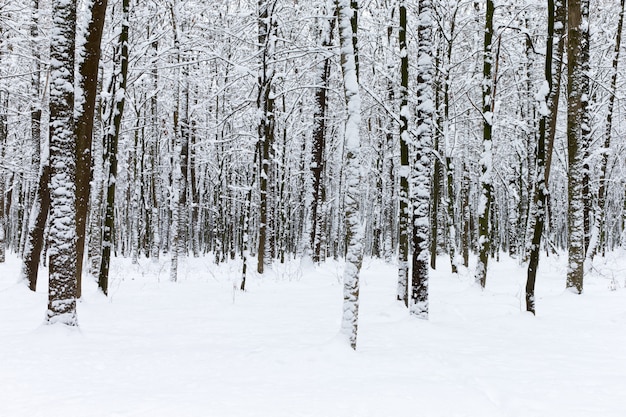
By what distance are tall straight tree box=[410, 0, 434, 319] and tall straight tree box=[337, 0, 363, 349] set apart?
74.9 inches

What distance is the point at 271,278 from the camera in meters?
13.8

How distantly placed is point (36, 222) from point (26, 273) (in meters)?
1.20

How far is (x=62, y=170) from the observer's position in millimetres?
5480


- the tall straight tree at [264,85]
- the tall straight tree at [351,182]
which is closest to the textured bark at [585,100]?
the tall straight tree at [264,85]

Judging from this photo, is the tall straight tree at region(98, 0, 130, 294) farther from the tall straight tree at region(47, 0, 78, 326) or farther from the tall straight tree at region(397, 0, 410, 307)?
the tall straight tree at region(397, 0, 410, 307)

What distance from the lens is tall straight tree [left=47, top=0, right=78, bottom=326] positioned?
545cm

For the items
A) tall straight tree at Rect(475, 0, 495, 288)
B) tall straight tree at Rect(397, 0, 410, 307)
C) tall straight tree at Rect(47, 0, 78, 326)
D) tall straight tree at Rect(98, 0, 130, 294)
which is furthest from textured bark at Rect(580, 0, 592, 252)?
tall straight tree at Rect(47, 0, 78, 326)

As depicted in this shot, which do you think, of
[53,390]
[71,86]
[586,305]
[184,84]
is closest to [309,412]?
[53,390]

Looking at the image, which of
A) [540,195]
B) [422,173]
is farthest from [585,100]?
[422,173]

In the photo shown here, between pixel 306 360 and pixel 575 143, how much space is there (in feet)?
27.7

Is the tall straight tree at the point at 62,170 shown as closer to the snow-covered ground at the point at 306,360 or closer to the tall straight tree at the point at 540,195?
the snow-covered ground at the point at 306,360

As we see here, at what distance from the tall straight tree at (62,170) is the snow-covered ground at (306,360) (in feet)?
1.44

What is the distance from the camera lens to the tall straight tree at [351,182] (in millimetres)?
5309

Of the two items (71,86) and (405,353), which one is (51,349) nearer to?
(71,86)
